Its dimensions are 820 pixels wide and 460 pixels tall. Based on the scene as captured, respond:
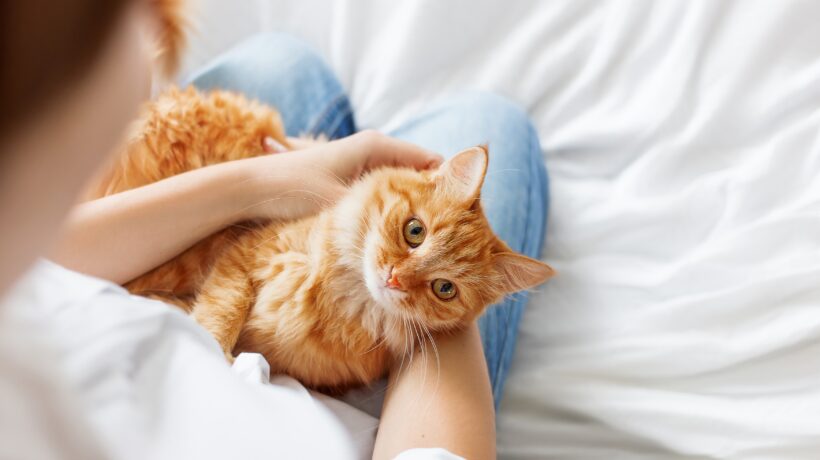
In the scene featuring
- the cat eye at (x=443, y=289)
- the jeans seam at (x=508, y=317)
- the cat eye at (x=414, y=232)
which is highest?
the cat eye at (x=414, y=232)

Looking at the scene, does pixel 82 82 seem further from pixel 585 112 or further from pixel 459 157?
pixel 585 112

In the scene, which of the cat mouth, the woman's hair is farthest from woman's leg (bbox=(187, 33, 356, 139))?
the woman's hair

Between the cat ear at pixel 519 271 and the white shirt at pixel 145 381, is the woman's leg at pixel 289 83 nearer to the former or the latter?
the cat ear at pixel 519 271

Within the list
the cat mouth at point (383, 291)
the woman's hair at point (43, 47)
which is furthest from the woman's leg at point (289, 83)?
the woman's hair at point (43, 47)

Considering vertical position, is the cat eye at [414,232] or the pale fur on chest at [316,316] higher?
the cat eye at [414,232]

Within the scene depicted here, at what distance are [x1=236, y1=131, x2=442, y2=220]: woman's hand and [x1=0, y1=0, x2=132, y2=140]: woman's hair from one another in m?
0.78

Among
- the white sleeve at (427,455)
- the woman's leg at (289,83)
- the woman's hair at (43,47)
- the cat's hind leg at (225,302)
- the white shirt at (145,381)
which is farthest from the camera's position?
the woman's leg at (289,83)

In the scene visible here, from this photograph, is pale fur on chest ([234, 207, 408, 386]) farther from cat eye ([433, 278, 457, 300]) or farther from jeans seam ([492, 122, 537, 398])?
jeans seam ([492, 122, 537, 398])

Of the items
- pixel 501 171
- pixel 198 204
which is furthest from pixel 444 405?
pixel 501 171

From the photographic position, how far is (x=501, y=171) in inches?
52.9

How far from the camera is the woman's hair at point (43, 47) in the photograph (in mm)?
249

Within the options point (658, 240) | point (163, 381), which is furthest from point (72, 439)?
point (658, 240)

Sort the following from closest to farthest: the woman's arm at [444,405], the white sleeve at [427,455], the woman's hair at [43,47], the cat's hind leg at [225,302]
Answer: the woman's hair at [43,47] → the white sleeve at [427,455] → the woman's arm at [444,405] → the cat's hind leg at [225,302]

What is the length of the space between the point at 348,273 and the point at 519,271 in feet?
0.95
